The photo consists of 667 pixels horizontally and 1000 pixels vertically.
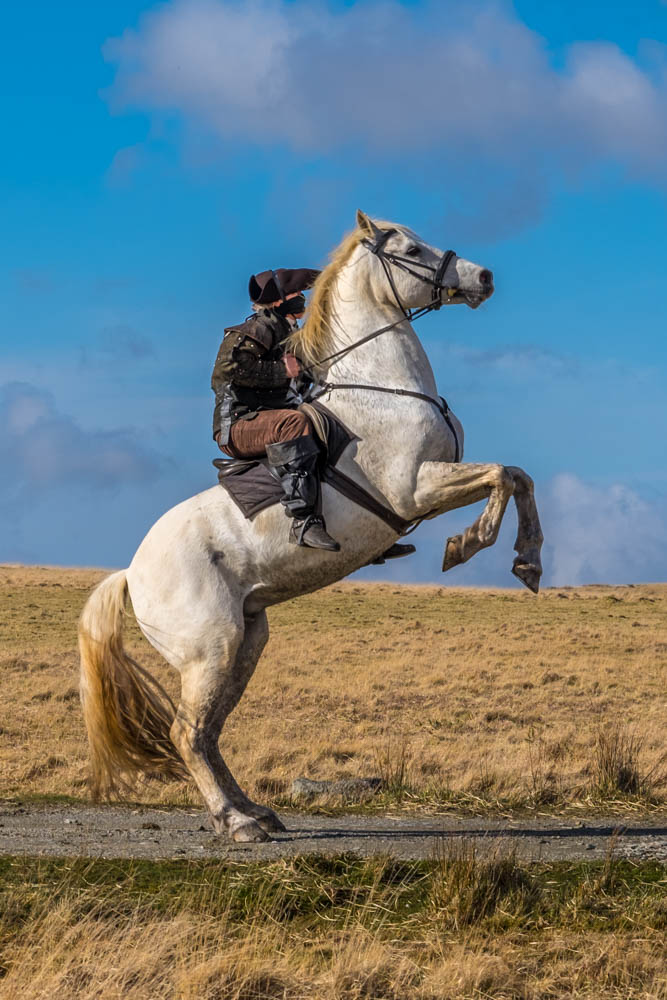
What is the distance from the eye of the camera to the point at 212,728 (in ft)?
28.3

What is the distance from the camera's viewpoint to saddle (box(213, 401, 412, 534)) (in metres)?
8.13

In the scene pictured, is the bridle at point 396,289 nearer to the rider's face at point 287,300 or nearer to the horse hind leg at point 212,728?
the rider's face at point 287,300

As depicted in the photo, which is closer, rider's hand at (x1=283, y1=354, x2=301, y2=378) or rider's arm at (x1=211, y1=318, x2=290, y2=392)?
rider's hand at (x1=283, y1=354, x2=301, y2=378)

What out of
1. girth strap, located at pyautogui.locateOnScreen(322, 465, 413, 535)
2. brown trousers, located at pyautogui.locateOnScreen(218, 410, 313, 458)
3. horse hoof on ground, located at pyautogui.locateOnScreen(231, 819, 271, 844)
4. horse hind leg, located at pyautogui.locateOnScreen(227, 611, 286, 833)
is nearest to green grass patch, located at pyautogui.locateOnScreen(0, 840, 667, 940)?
horse hoof on ground, located at pyautogui.locateOnScreen(231, 819, 271, 844)

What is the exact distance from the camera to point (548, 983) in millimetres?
5707

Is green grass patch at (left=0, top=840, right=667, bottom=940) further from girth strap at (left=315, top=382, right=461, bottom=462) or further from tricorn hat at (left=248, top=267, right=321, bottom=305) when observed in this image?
tricorn hat at (left=248, top=267, right=321, bottom=305)

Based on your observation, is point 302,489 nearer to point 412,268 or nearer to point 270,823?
point 412,268

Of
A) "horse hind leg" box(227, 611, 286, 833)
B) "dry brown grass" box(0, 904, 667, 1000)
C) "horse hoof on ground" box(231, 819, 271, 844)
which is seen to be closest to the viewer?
"dry brown grass" box(0, 904, 667, 1000)

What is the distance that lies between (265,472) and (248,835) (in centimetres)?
246

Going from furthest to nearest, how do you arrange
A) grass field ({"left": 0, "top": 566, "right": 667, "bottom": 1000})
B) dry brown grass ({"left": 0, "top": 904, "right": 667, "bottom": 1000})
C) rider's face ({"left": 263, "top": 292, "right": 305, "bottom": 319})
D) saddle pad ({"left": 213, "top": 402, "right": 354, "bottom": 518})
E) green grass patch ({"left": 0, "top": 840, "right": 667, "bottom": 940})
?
rider's face ({"left": 263, "top": 292, "right": 305, "bottom": 319}) → saddle pad ({"left": 213, "top": 402, "right": 354, "bottom": 518}) → green grass patch ({"left": 0, "top": 840, "right": 667, "bottom": 940}) → grass field ({"left": 0, "top": 566, "right": 667, "bottom": 1000}) → dry brown grass ({"left": 0, "top": 904, "right": 667, "bottom": 1000})

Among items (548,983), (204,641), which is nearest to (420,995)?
(548,983)

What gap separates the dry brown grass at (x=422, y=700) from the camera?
12789mm

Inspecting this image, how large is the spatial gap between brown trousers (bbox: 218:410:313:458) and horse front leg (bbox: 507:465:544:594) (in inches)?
57.6

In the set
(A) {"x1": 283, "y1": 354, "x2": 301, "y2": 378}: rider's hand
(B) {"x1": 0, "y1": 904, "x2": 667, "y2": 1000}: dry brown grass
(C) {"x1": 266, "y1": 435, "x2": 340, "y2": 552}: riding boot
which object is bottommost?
(B) {"x1": 0, "y1": 904, "x2": 667, "y2": 1000}: dry brown grass
